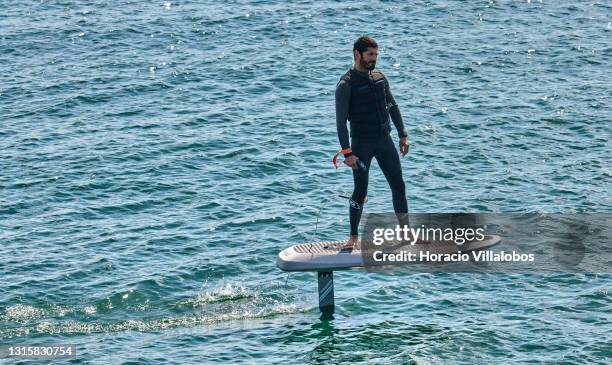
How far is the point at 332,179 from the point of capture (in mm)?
28359

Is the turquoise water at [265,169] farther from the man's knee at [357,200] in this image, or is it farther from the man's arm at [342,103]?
the man's arm at [342,103]

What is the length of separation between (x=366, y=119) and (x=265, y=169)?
409 inches

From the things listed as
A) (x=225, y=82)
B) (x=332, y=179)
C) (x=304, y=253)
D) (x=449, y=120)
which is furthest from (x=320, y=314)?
(x=225, y=82)

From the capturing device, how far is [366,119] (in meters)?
19.0

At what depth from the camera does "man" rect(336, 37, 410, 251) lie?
18516 mm

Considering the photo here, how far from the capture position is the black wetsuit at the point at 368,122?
18688 mm

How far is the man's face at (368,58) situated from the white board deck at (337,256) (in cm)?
335

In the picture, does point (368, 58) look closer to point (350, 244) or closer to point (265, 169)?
point (350, 244)

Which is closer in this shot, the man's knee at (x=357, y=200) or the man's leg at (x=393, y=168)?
the man's leg at (x=393, y=168)

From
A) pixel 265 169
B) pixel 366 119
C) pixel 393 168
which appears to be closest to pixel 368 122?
pixel 366 119

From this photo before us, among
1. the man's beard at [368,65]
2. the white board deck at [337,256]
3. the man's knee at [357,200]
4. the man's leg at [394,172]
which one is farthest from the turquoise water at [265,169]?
the man's beard at [368,65]

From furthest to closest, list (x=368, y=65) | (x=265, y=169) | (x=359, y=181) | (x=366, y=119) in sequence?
(x=265, y=169) → (x=359, y=181) → (x=366, y=119) → (x=368, y=65)

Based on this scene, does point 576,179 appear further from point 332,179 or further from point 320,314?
point 320,314

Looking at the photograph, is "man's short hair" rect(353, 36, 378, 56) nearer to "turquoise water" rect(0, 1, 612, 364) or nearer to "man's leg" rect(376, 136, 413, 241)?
"man's leg" rect(376, 136, 413, 241)
